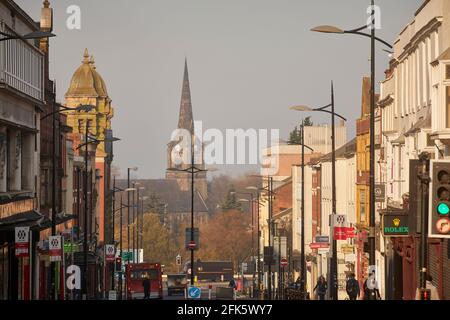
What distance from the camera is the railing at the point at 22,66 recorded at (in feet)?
188

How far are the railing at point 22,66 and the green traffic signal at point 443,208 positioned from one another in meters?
29.5

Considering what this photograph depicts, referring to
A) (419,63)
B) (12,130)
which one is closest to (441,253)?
(419,63)

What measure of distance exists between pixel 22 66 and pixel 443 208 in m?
41.1

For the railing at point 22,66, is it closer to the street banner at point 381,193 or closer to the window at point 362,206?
the street banner at point 381,193

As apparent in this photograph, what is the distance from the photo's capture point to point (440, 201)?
83.1 ft

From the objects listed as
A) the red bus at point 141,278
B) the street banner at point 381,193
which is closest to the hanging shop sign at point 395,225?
the street banner at point 381,193

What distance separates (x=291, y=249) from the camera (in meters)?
120

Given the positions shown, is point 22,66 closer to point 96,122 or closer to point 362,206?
point 362,206

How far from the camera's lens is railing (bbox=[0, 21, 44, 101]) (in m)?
57.3

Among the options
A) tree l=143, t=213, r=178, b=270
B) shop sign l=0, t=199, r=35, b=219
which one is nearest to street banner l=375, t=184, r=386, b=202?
shop sign l=0, t=199, r=35, b=219

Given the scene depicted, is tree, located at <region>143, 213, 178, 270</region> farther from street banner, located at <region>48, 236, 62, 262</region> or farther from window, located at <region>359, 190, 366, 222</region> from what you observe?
street banner, located at <region>48, 236, 62, 262</region>
